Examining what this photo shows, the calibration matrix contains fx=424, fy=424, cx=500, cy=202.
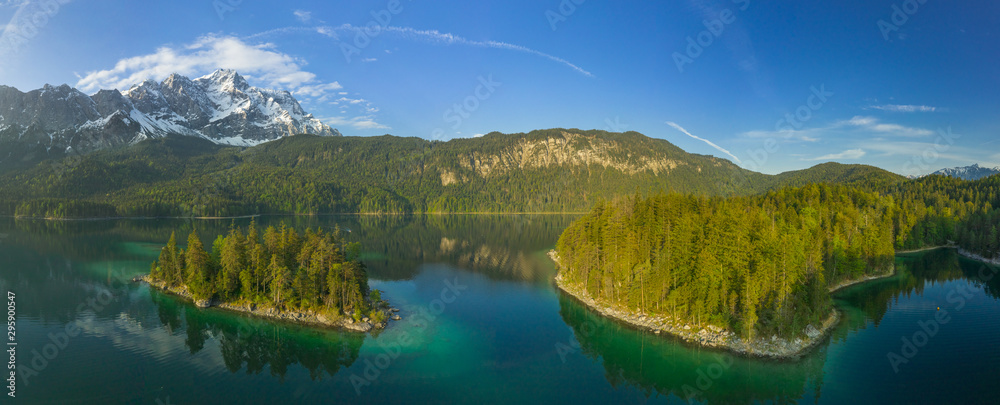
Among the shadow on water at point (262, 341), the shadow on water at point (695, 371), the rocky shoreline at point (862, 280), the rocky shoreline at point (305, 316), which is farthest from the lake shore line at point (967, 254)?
the shadow on water at point (262, 341)

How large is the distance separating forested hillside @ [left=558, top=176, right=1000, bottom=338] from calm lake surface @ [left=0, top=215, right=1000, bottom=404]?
377cm

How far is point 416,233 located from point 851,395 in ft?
374

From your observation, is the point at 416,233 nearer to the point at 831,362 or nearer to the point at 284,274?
the point at 284,274

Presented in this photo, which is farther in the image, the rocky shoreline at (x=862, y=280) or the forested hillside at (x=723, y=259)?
the rocky shoreline at (x=862, y=280)

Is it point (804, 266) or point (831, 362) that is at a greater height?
point (804, 266)

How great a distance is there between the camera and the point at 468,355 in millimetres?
34594

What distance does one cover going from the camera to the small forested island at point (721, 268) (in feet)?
114

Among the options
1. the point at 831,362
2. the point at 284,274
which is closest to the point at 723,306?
the point at 831,362

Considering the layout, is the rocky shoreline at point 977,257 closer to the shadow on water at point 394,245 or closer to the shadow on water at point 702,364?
the shadow on water at point 702,364

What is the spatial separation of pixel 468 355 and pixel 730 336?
2173 cm

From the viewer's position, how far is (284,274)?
42281 mm

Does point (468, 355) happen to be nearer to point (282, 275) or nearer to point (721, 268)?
point (282, 275)

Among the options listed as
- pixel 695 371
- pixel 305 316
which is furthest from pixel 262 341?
pixel 695 371

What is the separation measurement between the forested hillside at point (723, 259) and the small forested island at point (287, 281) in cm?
2467
